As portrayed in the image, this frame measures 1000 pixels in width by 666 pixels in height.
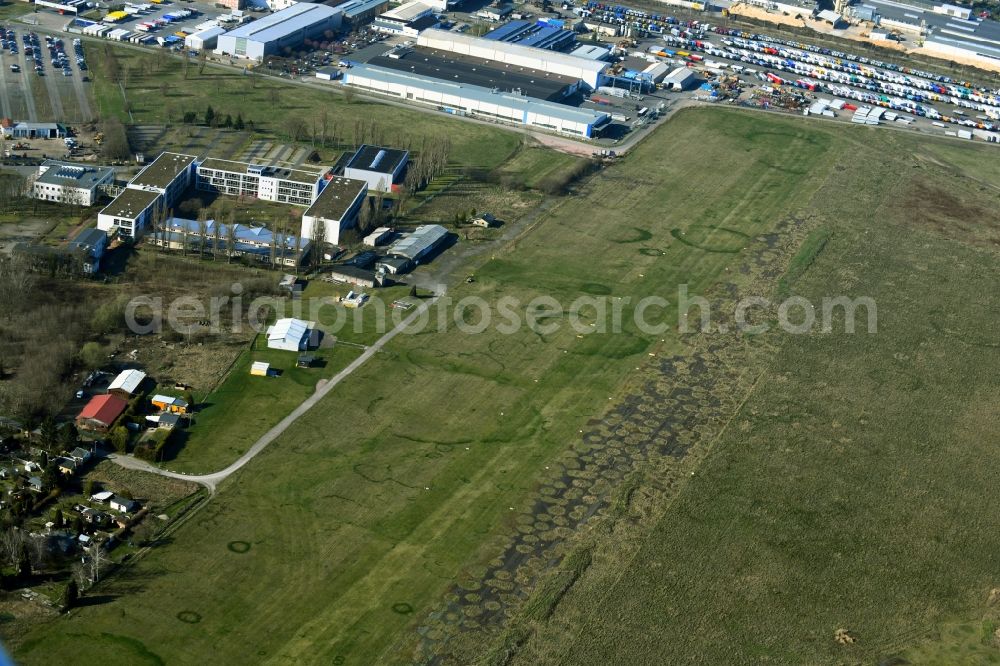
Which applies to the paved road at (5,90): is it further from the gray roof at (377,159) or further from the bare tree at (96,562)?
the bare tree at (96,562)

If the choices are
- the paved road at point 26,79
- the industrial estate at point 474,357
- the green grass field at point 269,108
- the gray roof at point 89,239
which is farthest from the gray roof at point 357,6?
the gray roof at point 89,239

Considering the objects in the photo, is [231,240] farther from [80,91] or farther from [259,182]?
[80,91]

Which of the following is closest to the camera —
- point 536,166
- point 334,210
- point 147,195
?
point 147,195

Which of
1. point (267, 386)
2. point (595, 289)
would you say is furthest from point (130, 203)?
point (595, 289)

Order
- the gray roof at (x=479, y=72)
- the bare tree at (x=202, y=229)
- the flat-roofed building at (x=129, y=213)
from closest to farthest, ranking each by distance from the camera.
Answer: the bare tree at (x=202, y=229) → the flat-roofed building at (x=129, y=213) → the gray roof at (x=479, y=72)

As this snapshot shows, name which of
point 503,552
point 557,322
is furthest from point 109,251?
point 503,552

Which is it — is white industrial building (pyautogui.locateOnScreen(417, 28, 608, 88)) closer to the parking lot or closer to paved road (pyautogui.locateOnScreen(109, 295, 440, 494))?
the parking lot

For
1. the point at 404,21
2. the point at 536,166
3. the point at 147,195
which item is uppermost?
the point at 404,21
